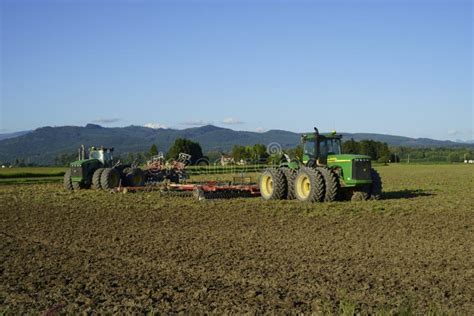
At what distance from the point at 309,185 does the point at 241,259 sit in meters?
9.31

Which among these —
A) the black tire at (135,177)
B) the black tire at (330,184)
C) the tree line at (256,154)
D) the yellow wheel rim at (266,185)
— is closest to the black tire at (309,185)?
the black tire at (330,184)

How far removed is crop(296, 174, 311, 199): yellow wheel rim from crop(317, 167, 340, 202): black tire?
25.2 inches

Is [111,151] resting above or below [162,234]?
above

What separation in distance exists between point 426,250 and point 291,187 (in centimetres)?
946

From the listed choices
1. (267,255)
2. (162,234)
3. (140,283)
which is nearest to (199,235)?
(162,234)

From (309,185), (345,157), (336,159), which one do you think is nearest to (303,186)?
(309,185)

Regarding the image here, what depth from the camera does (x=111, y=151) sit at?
27109 mm

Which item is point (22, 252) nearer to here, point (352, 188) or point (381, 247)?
point (381, 247)

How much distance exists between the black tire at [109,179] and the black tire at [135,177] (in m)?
0.46

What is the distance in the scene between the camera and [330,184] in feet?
59.7

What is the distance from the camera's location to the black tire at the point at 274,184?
1983 cm

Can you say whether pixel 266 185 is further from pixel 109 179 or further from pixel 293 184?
pixel 109 179

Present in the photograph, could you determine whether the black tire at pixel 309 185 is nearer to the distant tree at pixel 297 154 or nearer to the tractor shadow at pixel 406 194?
the distant tree at pixel 297 154

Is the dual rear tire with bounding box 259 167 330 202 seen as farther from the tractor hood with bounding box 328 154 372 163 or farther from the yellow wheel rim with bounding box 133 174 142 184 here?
the yellow wheel rim with bounding box 133 174 142 184
